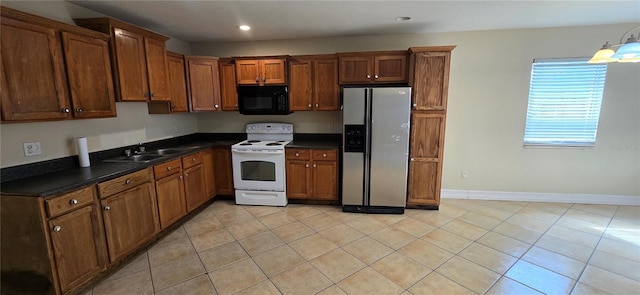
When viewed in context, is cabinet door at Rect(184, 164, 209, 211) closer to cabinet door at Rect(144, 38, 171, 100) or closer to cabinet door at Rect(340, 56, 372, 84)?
cabinet door at Rect(144, 38, 171, 100)

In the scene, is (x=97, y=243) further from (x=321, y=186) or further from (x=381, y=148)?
(x=381, y=148)

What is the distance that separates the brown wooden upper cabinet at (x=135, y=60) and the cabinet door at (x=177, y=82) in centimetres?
15

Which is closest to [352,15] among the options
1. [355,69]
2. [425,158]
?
[355,69]

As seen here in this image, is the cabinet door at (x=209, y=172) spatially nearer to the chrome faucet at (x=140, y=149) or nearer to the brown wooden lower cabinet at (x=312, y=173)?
the chrome faucet at (x=140, y=149)

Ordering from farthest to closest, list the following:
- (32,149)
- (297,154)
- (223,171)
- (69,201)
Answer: (223,171) < (297,154) < (32,149) < (69,201)

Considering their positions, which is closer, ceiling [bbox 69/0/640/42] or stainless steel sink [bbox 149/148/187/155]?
ceiling [bbox 69/0/640/42]

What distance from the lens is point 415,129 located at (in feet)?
11.3

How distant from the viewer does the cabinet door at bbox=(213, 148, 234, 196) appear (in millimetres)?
3900

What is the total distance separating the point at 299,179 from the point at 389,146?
4.35ft

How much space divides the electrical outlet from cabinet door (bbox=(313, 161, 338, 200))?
107 inches

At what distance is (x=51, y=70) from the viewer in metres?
2.08

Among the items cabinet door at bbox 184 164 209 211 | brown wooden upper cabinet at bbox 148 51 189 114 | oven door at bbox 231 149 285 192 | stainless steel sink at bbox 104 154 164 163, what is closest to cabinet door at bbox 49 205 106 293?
stainless steel sink at bbox 104 154 164 163

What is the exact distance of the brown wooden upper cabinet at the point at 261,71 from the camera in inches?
150

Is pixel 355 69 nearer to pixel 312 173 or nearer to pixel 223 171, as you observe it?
pixel 312 173
